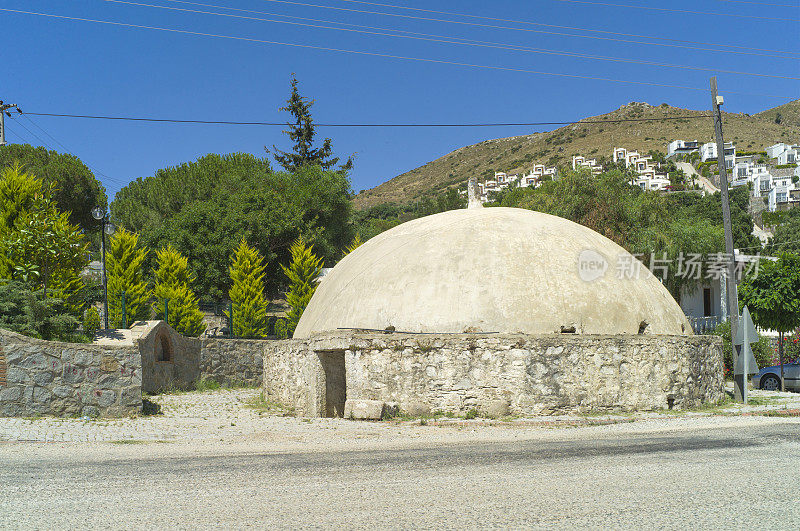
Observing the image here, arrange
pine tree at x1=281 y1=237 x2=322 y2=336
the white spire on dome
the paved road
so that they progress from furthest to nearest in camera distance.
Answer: pine tree at x1=281 y1=237 x2=322 y2=336 → the white spire on dome → the paved road

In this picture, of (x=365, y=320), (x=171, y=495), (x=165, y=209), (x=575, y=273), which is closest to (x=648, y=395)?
(x=575, y=273)

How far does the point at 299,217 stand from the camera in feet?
135

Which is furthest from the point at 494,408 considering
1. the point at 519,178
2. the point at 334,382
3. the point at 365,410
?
the point at 519,178

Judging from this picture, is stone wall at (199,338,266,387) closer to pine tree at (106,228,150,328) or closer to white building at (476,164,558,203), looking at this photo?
pine tree at (106,228,150,328)

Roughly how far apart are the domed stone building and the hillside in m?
97.0

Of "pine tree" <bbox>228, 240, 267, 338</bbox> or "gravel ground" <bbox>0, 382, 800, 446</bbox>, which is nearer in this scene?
"gravel ground" <bbox>0, 382, 800, 446</bbox>

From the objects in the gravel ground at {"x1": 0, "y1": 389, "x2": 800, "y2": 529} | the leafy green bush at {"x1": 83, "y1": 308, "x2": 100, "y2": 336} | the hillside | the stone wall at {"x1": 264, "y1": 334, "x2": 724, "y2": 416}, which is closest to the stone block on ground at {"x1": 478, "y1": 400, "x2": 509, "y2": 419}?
the stone wall at {"x1": 264, "y1": 334, "x2": 724, "y2": 416}

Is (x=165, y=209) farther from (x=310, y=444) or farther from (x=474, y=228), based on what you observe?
(x=310, y=444)

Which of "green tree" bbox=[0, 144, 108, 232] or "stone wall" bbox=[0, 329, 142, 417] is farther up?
"green tree" bbox=[0, 144, 108, 232]

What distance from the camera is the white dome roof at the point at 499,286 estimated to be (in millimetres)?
15117

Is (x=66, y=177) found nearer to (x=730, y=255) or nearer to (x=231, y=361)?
(x=231, y=361)

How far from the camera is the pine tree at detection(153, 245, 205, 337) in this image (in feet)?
85.6

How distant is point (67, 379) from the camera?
12703mm

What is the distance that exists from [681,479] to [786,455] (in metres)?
2.73
